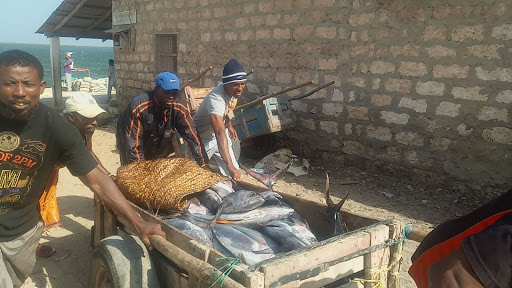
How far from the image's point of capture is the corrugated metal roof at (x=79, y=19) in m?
13.5

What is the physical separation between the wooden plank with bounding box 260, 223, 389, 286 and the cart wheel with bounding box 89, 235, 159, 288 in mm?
879

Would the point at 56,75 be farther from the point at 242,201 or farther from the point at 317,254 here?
the point at 317,254

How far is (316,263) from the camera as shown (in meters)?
2.26

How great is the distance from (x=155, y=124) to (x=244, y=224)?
1863mm

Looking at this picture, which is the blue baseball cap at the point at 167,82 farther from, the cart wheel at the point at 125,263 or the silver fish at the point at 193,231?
the cart wheel at the point at 125,263

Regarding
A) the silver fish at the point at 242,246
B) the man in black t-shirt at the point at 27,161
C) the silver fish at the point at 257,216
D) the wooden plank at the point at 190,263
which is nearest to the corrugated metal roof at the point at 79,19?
the man in black t-shirt at the point at 27,161

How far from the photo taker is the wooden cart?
2.08 meters

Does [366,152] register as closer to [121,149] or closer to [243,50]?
[243,50]

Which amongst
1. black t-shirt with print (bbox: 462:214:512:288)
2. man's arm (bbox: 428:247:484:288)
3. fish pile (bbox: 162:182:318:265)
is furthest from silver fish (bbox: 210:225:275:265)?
black t-shirt with print (bbox: 462:214:512:288)

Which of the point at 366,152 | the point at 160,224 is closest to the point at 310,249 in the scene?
the point at 160,224

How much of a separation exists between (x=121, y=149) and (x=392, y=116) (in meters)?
3.90

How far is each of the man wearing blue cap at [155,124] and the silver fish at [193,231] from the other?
1.43m

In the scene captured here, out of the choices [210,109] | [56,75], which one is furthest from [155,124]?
[56,75]

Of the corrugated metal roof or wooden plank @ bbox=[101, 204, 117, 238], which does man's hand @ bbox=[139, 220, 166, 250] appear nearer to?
wooden plank @ bbox=[101, 204, 117, 238]
